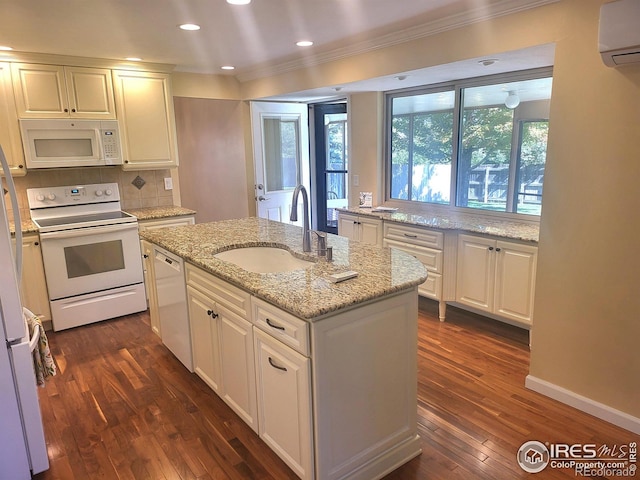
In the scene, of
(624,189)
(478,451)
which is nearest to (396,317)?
(478,451)

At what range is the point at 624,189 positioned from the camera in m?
2.13

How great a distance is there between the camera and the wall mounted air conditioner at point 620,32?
1.86 m

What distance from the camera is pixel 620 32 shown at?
1903 mm

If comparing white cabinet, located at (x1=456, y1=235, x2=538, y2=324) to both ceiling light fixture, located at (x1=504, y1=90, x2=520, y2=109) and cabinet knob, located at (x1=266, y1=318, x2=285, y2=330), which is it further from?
cabinet knob, located at (x1=266, y1=318, x2=285, y2=330)

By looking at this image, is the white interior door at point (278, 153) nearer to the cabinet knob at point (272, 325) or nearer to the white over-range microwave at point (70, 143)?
the white over-range microwave at point (70, 143)

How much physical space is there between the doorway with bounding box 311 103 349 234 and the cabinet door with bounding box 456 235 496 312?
7.61 feet

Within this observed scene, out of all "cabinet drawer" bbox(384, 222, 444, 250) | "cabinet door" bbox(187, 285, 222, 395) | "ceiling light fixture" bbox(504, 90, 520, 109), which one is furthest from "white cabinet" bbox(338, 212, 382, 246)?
"cabinet door" bbox(187, 285, 222, 395)

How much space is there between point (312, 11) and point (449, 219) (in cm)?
205

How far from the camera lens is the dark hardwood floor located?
207 centimetres

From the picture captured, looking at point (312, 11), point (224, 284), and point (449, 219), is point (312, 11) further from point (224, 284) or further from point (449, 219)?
point (449, 219)

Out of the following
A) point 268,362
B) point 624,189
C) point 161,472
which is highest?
point 624,189

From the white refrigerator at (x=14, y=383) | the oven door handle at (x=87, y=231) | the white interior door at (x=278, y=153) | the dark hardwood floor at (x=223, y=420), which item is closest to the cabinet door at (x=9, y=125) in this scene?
the oven door handle at (x=87, y=231)

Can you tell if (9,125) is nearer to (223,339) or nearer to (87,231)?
(87,231)

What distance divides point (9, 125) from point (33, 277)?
1249 mm
